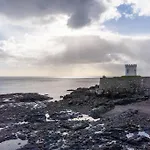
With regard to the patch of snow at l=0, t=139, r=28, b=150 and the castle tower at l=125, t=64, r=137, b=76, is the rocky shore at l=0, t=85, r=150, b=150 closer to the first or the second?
the patch of snow at l=0, t=139, r=28, b=150

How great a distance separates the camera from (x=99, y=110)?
43.3 metres

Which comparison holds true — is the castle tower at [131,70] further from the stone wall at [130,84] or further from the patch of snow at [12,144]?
the patch of snow at [12,144]

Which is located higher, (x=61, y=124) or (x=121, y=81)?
(x=121, y=81)

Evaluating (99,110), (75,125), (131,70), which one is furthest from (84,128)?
(131,70)

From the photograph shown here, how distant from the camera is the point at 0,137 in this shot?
31406mm

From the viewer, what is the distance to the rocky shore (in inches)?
1063

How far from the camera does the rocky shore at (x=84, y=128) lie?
27000mm

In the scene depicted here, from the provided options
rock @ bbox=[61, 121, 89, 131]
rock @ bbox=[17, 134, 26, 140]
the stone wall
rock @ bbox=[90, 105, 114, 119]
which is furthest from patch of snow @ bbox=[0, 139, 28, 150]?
the stone wall

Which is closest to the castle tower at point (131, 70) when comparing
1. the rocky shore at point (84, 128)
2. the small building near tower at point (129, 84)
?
the small building near tower at point (129, 84)

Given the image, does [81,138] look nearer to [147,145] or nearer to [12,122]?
[147,145]

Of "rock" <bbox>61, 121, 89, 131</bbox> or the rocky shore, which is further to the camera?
"rock" <bbox>61, 121, 89, 131</bbox>

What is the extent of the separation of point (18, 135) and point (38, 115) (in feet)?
36.8

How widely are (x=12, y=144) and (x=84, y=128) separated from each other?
341 inches

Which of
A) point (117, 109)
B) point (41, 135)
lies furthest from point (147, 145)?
point (117, 109)
